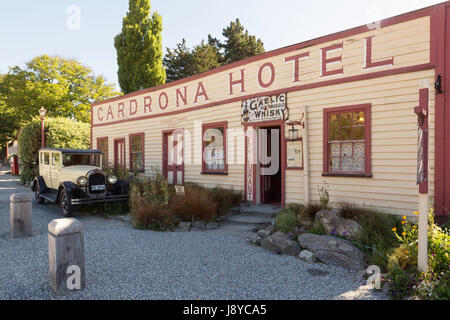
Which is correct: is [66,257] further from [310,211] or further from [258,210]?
[258,210]

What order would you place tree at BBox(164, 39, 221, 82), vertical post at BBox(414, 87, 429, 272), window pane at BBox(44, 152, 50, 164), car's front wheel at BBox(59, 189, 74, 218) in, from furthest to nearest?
1. tree at BBox(164, 39, 221, 82)
2. window pane at BBox(44, 152, 50, 164)
3. car's front wheel at BBox(59, 189, 74, 218)
4. vertical post at BBox(414, 87, 429, 272)

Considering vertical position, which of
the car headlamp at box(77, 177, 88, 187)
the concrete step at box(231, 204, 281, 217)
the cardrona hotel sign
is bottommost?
the concrete step at box(231, 204, 281, 217)

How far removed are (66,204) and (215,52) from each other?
26753mm

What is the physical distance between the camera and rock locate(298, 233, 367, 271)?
15.2ft

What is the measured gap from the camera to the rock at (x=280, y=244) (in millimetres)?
5273

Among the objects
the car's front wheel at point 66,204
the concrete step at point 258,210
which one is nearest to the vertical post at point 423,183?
the concrete step at point 258,210

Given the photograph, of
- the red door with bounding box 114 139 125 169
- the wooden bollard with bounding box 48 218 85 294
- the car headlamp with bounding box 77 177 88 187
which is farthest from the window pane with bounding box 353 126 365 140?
the red door with bounding box 114 139 125 169

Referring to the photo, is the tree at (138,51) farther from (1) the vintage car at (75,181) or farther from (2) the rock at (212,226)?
(2) the rock at (212,226)

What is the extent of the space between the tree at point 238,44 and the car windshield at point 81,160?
23.7 meters

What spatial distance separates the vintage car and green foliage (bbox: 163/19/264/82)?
855 inches

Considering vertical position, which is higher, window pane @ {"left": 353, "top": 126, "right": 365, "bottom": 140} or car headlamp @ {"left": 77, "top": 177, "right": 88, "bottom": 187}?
window pane @ {"left": 353, "top": 126, "right": 365, "bottom": 140}

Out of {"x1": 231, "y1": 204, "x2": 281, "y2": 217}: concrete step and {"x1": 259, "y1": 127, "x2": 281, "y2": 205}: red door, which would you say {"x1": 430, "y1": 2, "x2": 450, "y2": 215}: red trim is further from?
{"x1": 259, "y1": 127, "x2": 281, "y2": 205}: red door
